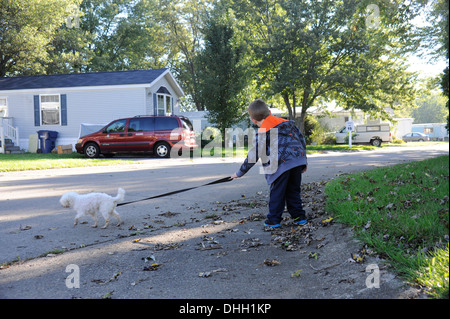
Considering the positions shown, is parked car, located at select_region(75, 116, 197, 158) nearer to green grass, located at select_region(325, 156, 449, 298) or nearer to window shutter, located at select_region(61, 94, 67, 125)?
window shutter, located at select_region(61, 94, 67, 125)

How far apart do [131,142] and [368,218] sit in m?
15.5

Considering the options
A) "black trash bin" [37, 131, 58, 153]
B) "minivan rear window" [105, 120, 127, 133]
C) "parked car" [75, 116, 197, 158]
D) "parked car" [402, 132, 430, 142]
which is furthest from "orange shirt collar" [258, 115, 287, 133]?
"parked car" [402, 132, 430, 142]

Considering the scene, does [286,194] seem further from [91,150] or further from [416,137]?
[416,137]

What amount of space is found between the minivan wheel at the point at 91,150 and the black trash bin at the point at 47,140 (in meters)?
4.82

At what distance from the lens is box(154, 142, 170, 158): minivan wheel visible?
58.9ft

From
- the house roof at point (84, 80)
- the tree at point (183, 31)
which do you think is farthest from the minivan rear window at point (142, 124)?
the tree at point (183, 31)

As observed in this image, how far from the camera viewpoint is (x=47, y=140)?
22.2 m

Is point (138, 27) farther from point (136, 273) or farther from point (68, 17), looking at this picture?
point (136, 273)

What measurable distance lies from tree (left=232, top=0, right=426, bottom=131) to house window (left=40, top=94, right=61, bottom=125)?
46.5ft

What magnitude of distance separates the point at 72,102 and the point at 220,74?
9197 millimetres

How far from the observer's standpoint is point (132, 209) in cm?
639

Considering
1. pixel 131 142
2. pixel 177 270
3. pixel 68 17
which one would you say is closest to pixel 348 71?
pixel 131 142

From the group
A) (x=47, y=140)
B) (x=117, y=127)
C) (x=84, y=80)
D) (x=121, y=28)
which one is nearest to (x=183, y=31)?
(x=121, y=28)
